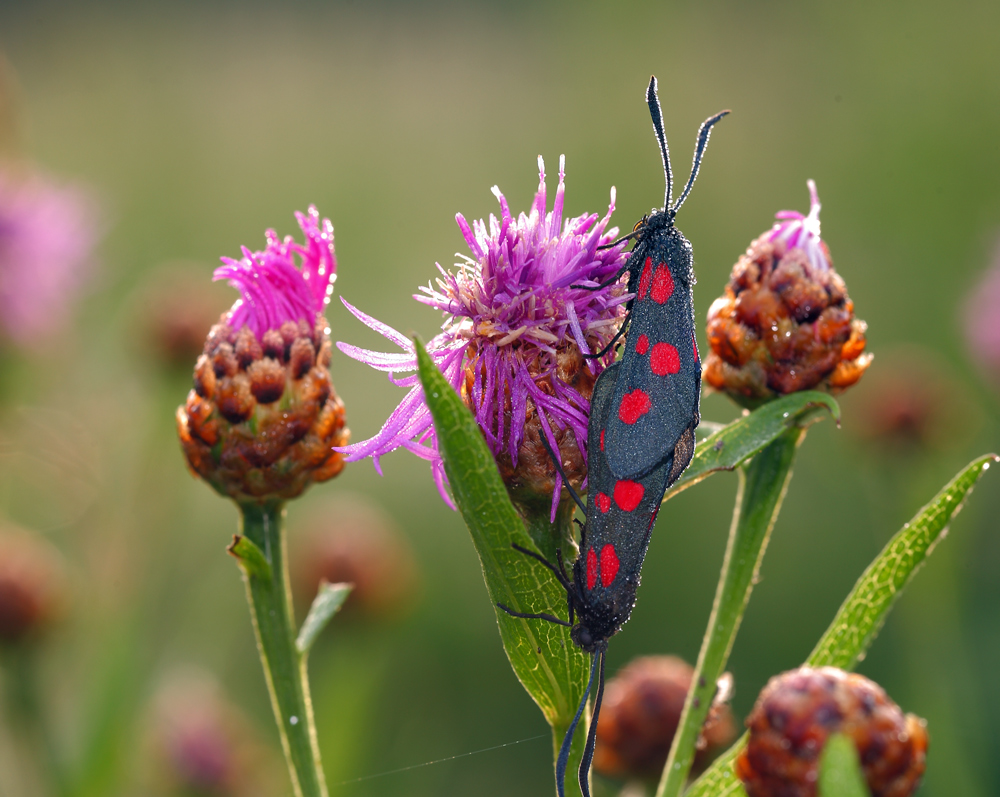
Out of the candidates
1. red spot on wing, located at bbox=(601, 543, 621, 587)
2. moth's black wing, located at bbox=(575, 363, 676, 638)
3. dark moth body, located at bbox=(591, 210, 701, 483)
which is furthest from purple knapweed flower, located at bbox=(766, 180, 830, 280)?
red spot on wing, located at bbox=(601, 543, 621, 587)

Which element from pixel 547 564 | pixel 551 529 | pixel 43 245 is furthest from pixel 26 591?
pixel 547 564

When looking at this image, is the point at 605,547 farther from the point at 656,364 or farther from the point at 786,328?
the point at 786,328

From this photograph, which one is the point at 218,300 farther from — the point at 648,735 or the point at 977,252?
the point at 977,252

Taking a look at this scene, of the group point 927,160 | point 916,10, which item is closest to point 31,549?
point 927,160

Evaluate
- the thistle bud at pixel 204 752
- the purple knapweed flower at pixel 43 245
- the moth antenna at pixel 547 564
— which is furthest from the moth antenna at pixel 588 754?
the purple knapweed flower at pixel 43 245

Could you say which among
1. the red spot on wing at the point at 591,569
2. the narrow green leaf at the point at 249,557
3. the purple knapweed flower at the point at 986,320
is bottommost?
the purple knapweed flower at the point at 986,320

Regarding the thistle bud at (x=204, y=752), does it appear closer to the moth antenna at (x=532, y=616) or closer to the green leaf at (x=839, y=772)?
the moth antenna at (x=532, y=616)

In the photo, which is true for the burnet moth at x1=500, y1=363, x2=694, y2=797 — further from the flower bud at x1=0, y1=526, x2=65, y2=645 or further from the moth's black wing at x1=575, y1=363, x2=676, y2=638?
the flower bud at x1=0, y1=526, x2=65, y2=645
